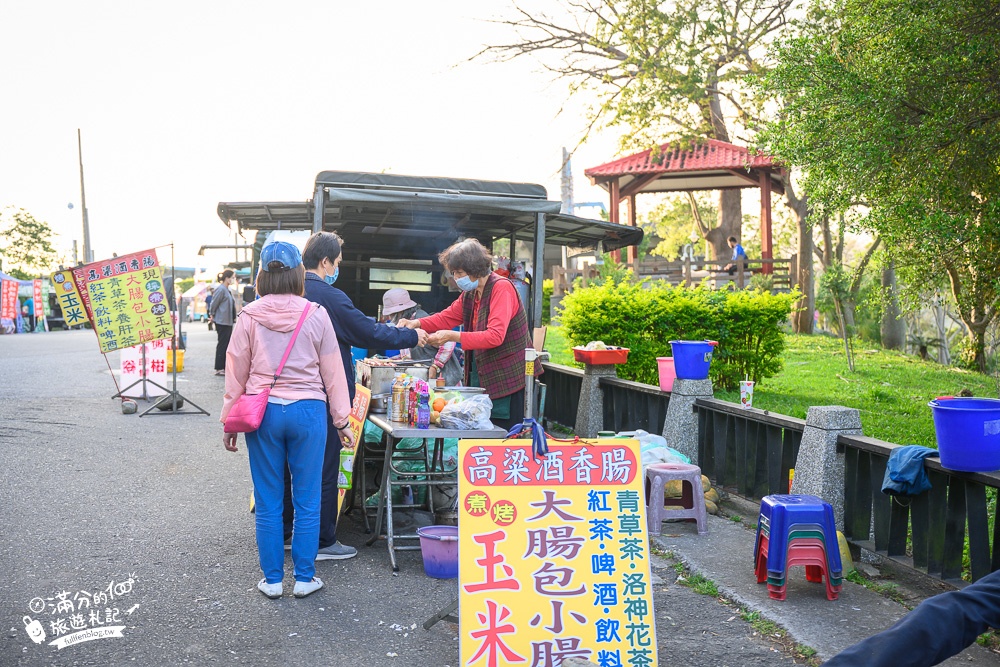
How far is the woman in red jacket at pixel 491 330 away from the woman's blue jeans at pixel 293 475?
4.68ft

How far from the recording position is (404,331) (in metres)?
5.63

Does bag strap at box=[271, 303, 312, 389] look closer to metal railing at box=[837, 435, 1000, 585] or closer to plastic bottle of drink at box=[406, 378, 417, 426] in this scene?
plastic bottle of drink at box=[406, 378, 417, 426]

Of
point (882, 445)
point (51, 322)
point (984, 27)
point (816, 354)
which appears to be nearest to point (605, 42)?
point (816, 354)

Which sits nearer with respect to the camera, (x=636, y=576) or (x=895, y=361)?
(x=636, y=576)

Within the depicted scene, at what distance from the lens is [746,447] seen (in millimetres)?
6859

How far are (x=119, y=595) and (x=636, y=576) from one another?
9.71ft

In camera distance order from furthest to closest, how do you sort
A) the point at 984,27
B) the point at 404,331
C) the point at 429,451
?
the point at 984,27, the point at 429,451, the point at 404,331

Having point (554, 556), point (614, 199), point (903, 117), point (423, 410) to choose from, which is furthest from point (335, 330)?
point (614, 199)

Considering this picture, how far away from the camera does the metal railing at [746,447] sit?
20.9 feet

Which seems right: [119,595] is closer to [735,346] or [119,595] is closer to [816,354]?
[735,346]

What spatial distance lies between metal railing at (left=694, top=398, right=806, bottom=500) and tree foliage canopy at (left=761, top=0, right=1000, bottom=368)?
3222mm

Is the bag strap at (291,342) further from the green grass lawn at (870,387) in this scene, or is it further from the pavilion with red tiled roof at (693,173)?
the pavilion with red tiled roof at (693,173)

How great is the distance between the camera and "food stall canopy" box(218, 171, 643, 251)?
8107mm

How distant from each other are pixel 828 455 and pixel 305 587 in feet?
11.0
